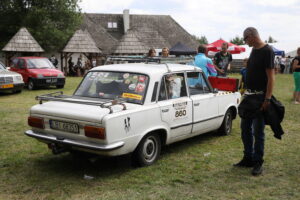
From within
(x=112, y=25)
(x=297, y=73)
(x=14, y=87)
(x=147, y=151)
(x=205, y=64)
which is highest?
(x=112, y=25)

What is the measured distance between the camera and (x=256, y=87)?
16.7ft

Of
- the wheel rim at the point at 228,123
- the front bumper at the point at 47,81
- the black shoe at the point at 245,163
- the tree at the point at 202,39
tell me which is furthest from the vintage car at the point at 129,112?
the tree at the point at 202,39

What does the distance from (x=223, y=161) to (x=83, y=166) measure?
2.23m

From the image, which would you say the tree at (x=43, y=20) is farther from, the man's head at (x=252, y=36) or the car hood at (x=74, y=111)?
the man's head at (x=252, y=36)

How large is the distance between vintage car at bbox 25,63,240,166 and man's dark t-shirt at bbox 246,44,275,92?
131 cm

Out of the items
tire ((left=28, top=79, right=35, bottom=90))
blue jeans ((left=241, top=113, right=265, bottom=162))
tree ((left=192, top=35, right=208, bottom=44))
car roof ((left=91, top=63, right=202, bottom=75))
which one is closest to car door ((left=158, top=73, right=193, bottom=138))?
car roof ((left=91, top=63, right=202, bottom=75))

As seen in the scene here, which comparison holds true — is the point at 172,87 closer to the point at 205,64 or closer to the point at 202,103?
the point at 202,103

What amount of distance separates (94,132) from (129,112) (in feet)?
1.86

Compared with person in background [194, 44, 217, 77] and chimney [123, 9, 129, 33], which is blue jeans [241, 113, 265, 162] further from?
chimney [123, 9, 129, 33]

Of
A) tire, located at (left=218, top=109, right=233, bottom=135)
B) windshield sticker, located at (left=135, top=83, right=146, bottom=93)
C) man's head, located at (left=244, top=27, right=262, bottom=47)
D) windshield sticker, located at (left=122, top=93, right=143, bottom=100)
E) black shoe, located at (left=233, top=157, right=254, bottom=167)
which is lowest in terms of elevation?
black shoe, located at (left=233, top=157, right=254, bottom=167)

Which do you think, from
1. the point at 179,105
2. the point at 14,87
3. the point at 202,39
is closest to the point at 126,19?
the point at 14,87

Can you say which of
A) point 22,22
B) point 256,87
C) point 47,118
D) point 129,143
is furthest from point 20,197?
point 22,22

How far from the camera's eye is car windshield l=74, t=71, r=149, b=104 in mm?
5465

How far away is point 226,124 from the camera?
7.54 metres
